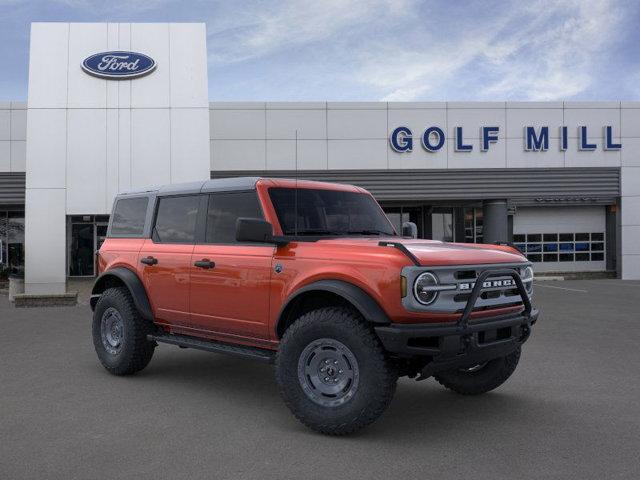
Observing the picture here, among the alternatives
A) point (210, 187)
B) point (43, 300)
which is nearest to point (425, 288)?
point (210, 187)

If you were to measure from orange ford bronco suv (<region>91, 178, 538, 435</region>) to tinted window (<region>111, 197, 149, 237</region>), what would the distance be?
0.04 meters

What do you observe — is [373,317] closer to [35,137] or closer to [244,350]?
[244,350]

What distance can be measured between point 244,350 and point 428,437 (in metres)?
1.77

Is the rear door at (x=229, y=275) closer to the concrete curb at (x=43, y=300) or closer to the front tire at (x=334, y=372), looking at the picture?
the front tire at (x=334, y=372)

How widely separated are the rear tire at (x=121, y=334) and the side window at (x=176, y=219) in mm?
825

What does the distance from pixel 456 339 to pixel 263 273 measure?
174cm

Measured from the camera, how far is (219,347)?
5621 millimetres

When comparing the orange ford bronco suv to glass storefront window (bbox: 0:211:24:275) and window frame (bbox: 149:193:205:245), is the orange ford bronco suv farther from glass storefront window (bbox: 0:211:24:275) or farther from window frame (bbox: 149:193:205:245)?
glass storefront window (bbox: 0:211:24:275)

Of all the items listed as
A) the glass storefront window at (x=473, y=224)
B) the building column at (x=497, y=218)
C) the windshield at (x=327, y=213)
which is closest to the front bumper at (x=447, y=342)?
the windshield at (x=327, y=213)

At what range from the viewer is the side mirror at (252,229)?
4.81 m

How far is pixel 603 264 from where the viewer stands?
88.7 feet

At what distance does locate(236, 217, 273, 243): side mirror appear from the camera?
4.81 metres

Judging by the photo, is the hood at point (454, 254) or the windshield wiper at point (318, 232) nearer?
the hood at point (454, 254)

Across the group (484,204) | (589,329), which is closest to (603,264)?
(484,204)
